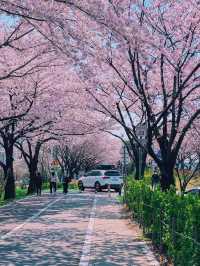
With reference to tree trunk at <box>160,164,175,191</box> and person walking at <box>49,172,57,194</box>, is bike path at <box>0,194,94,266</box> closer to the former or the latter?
tree trunk at <box>160,164,175,191</box>

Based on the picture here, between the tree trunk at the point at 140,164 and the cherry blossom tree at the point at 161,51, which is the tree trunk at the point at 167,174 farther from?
the tree trunk at the point at 140,164

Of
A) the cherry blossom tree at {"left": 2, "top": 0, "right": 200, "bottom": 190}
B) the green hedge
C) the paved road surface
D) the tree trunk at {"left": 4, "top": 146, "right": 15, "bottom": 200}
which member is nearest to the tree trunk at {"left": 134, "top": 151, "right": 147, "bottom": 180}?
the paved road surface

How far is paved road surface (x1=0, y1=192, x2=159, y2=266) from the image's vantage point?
10367mm

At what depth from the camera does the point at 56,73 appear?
26953 mm

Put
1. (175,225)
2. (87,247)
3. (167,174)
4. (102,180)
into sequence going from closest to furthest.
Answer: (175,225) < (87,247) < (167,174) < (102,180)

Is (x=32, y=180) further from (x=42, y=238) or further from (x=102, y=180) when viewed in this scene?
(x=42, y=238)

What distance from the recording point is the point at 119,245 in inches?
488

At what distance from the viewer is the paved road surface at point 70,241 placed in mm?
10367

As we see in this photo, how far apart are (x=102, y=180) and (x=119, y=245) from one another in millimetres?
31661

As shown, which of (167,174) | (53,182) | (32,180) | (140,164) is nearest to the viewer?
(167,174)

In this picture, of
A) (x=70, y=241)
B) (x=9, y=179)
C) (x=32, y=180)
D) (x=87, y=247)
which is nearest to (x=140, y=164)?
(x=9, y=179)

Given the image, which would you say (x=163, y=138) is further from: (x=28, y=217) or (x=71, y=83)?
(x=71, y=83)

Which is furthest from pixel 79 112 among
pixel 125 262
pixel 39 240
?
pixel 125 262

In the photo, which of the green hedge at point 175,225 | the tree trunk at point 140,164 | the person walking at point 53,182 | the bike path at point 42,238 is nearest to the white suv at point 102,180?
the person walking at point 53,182
